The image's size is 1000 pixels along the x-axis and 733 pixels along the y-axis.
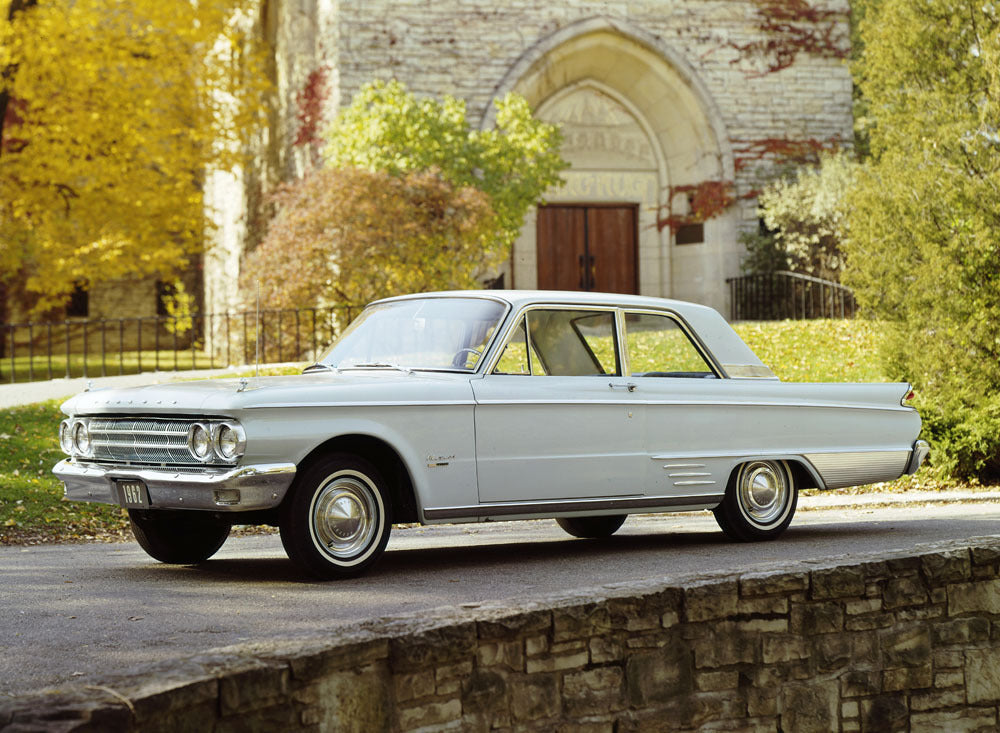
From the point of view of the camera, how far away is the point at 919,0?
43.5 ft

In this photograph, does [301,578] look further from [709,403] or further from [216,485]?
[709,403]

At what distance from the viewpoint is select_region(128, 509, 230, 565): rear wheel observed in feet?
25.7

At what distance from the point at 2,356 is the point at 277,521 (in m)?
23.0

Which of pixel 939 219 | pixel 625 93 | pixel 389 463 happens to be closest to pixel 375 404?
pixel 389 463

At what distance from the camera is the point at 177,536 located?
792cm

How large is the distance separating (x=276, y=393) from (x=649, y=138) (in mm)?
21407

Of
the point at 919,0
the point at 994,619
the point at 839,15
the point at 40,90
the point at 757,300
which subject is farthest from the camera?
the point at 839,15

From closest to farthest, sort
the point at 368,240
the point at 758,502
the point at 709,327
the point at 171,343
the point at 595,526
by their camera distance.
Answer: the point at 758,502
the point at 709,327
the point at 595,526
the point at 368,240
the point at 171,343

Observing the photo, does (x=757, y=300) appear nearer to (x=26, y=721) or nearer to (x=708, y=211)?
(x=708, y=211)

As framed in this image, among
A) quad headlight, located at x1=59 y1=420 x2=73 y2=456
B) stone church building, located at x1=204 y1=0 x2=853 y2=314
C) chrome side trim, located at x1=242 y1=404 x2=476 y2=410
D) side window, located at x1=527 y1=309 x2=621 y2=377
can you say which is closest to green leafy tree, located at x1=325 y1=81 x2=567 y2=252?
stone church building, located at x1=204 y1=0 x2=853 y2=314

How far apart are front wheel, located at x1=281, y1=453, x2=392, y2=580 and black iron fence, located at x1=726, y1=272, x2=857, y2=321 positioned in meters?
16.9

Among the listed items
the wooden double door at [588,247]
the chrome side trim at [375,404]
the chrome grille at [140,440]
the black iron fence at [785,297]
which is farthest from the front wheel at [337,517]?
the wooden double door at [588,247]

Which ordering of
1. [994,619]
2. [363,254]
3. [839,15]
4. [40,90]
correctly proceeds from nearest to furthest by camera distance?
1. [994,619]
2. [363,254]
3. [40,90]
4. [839,15]

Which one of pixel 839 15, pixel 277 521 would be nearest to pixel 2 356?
pixel 839 15
